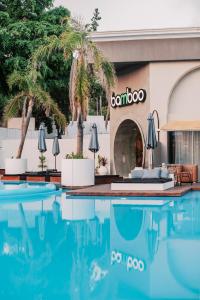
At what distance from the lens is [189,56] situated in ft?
72.7

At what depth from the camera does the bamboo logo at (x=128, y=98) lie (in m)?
23.2

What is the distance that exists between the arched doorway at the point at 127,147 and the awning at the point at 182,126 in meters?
3.99

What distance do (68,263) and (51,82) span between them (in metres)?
26.9

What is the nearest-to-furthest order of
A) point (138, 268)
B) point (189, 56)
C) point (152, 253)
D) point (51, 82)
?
point (138, 268)
point (152, 253)
point (189, 56)
point (51, 82)

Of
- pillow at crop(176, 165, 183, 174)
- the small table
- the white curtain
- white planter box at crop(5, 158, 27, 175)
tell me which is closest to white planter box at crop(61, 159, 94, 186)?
pillow at crop(176, 165, 183, 174)

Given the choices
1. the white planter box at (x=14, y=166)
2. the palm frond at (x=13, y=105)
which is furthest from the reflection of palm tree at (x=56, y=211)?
the palm frond at (x=13, y=105)

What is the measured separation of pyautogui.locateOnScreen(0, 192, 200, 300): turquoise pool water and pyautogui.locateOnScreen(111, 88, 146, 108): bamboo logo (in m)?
11.5

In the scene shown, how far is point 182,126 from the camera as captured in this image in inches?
834

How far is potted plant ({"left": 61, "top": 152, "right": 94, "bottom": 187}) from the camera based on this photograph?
61.3 feet

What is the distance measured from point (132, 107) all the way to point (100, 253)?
58.9 ft

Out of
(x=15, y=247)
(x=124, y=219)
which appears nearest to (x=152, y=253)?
(x=15, y=247)

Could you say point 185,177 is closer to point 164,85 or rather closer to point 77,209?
point 164,85

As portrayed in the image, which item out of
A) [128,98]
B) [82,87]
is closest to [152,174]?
[82,87]

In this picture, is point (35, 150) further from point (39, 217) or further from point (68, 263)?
point (68, 263)
